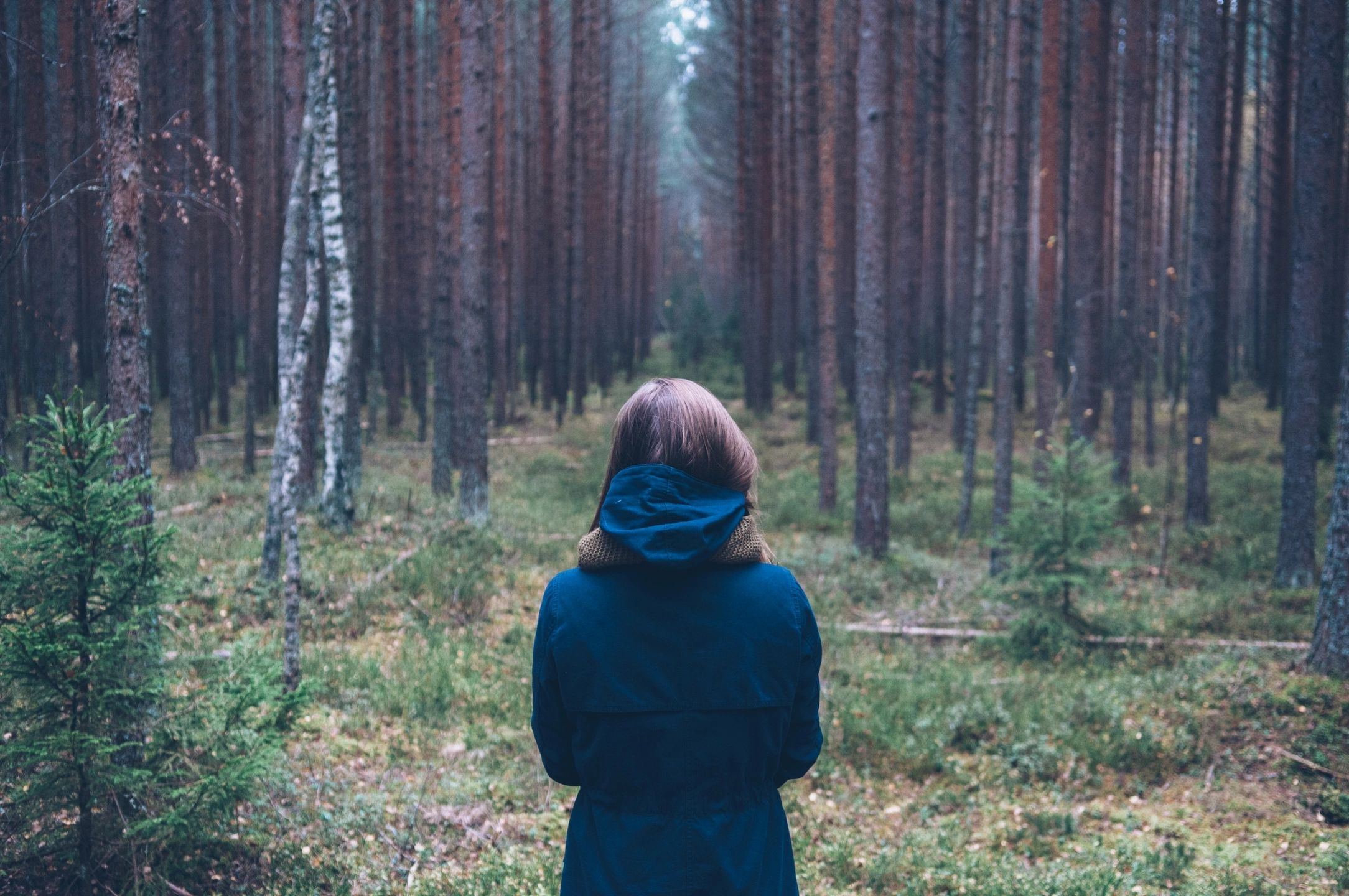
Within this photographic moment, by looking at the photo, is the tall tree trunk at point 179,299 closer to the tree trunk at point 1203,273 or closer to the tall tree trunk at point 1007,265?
the tall tree trunk at point 1007,265

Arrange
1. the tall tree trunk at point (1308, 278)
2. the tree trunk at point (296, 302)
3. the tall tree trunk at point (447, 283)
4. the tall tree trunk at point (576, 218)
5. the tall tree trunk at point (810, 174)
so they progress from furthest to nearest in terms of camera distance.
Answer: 1. the tall tree trunk at point (576, 218)
2. the tall tree trunk at point (810, 174)
3. the tall tree trunk at point (447, 283)
4. the tall tree trunk at point (1308, 278)
5. the tree trunk at point (296, 302)

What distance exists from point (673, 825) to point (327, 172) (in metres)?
8.92

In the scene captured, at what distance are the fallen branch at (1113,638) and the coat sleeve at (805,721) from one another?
7161 mm

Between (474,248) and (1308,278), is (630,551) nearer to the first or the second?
(1308,278)

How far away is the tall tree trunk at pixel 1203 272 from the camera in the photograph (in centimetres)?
1289

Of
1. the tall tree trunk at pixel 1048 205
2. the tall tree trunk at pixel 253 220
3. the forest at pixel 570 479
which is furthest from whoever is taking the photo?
the tall tree trunk at pixel 253 220

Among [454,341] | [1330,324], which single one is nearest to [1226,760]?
[454,341]

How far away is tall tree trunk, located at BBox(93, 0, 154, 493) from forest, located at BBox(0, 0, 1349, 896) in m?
0.02

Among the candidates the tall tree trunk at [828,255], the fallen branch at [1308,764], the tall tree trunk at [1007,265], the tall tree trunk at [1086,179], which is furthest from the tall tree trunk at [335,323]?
the tall tree trunk at [1086,179]

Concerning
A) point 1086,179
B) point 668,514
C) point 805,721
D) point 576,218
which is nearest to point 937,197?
point 1086,179

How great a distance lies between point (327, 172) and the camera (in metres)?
9.40

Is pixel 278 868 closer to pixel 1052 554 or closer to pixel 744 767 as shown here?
pixel 744 767

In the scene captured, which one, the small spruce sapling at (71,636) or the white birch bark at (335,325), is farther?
the white birch bark at (335,325)

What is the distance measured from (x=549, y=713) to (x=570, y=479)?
14.5 m
